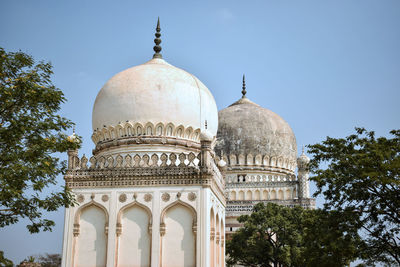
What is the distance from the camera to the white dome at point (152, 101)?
64.7 ft

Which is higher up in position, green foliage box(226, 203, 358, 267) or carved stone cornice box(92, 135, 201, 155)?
carved stone cornice box(92, 135, 201, 155)

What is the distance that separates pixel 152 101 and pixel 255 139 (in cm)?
1881

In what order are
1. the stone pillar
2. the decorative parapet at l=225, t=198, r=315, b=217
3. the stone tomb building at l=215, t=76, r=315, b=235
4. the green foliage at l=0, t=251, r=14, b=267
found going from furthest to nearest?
the stone tomb building at l=215, t=76, r=315, b=235
the decorative parapet at l=225, t=198, r=315, b=217
the stone pillar
the green foliage at l=0, t=251, r=14, b=267

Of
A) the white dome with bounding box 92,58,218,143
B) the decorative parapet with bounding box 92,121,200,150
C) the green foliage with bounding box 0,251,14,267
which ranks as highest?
the white dome with bounding box 92,58,218,143

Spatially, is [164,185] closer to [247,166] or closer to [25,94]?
[25,94]

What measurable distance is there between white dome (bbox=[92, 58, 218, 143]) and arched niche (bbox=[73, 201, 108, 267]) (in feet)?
12.2

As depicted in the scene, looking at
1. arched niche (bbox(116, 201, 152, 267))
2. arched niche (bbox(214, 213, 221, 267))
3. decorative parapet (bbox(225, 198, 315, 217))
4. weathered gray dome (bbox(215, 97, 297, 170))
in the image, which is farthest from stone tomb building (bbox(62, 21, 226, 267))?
weathered gray dome (bbox(215, 97, 297, 170))

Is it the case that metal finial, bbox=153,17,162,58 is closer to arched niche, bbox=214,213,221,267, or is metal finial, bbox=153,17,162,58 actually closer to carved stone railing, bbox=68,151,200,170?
carved stone railing, bbox=68,151,200,170

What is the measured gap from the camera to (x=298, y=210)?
88.0 ft

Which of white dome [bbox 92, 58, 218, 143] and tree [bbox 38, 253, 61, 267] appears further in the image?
tree [bbox 38, 253, 61, 267]

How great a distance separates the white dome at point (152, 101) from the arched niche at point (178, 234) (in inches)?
152

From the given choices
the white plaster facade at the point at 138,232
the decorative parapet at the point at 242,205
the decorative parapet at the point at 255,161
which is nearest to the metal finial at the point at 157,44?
the white plaster facade at the point at 138,232

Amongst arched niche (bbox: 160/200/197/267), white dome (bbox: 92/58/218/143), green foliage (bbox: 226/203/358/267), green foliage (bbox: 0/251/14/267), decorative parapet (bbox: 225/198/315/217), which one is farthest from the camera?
decorative parapet (bbox: 225/198/315/217)

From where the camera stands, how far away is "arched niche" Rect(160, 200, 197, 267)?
54.9 ft
